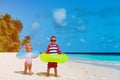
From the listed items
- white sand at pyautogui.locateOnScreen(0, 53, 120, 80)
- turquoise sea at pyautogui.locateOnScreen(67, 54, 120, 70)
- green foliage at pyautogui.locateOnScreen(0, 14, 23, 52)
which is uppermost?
green foliage at pyautogui.locateOnScreen(0, 14, 23, 52)

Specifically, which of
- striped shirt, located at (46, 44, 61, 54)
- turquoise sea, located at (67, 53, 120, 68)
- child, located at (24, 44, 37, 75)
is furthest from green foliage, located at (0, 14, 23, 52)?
striped shirt, located at (46, 44, 61, 54)

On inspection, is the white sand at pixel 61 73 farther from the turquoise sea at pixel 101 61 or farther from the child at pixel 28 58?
the turquoise sea at pixel 101 61

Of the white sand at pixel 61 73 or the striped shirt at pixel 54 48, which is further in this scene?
the striped shirt at pixel 54 48

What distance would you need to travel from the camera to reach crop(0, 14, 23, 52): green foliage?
3680 cm

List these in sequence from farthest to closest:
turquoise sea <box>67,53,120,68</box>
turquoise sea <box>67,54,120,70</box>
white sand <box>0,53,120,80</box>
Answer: turquoise sea <box>67,53,120,68</box>
turquoise sea <box>67,54,120,70</box>
white sand <box>0,53,120,80</box>

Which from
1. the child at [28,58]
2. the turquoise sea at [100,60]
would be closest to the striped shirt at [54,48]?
the child at [28,58]

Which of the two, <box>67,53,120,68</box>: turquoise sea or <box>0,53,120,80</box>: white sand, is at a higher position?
<box>67,53,120,68</box>: turquoise sea

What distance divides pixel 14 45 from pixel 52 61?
91.1ft

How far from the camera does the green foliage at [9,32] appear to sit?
36797 millimetres

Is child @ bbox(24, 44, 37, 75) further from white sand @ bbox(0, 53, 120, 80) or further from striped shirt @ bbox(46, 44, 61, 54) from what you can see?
striped shirt @ bbox(46, 44, 61, 54)

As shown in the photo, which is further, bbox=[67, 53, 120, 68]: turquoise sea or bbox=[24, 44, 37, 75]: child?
bbox=[67, 53, 120, 68]: turquoise sea

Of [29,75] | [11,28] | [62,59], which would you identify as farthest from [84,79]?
[11,28]

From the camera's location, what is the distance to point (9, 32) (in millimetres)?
37125

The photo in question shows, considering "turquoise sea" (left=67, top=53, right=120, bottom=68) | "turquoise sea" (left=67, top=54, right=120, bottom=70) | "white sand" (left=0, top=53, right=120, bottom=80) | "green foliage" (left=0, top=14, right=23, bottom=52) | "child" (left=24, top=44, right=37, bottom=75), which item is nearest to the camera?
"white sand" (left=0, top=53, right=120, bottom=80)
